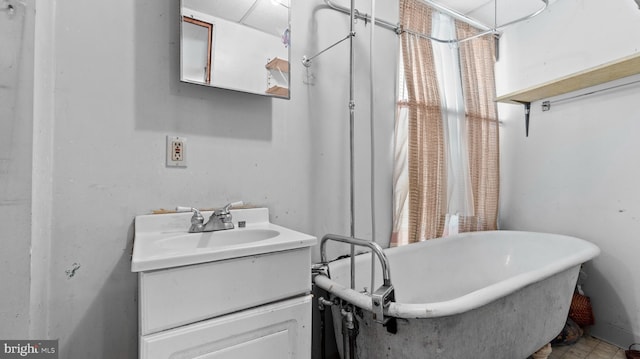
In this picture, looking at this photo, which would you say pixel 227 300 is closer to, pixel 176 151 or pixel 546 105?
pixel 176 151

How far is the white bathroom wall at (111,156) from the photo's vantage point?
0.92 meters

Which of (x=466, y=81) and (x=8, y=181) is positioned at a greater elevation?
(x=466, y=81)

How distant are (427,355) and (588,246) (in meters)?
1.36

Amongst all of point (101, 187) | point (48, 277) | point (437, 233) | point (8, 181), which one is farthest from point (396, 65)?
point (48, 277)

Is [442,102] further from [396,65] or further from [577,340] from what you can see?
[577,340]

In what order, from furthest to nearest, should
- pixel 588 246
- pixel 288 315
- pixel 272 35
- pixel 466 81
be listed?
pixel 466 81 → pixel 588 246 → pixel 272 35 → pixel 288 315

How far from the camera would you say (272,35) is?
136 centimetres

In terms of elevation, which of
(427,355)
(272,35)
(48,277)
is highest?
(272,35)

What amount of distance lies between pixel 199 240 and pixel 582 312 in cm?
235

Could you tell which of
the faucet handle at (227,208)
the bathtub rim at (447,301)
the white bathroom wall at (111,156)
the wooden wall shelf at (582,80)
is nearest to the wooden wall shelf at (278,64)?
the white bathroom wall at (111,156)

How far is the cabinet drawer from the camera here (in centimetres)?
74

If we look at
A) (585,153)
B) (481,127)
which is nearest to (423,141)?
(481,127)

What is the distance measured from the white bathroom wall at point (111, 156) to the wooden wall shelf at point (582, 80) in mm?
1694

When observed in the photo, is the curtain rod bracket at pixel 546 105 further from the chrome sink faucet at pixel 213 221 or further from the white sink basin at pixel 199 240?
the chrome sink faucet at pixel 213 221
